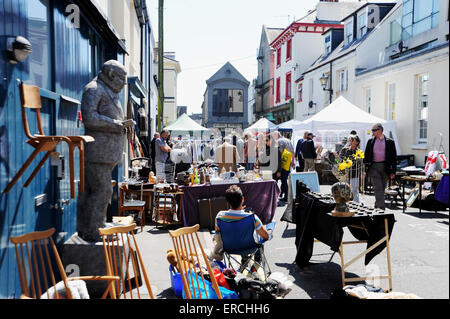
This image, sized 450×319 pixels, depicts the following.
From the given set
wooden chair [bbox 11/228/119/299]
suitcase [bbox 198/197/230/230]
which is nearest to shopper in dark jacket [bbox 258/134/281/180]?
suitcase [bbox 198/197/230/230]

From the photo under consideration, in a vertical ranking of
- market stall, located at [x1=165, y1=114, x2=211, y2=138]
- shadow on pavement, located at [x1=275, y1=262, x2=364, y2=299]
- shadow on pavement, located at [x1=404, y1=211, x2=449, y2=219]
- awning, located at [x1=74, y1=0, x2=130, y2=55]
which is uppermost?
awning, located at [x1=74, y1=0, x2=130, y2=55]

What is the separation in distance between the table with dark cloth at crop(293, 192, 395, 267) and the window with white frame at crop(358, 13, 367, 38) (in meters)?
17.5

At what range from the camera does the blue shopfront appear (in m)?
2.93

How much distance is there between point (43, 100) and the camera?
151 inches

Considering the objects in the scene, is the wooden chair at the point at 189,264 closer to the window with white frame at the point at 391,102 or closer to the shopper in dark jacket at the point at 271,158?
the shopper in dark jacket at the point at 271,158

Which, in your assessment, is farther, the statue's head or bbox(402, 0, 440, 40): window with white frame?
the statue's head

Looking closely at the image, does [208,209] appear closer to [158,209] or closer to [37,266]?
[158,209]

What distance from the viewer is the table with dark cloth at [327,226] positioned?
14.3ft

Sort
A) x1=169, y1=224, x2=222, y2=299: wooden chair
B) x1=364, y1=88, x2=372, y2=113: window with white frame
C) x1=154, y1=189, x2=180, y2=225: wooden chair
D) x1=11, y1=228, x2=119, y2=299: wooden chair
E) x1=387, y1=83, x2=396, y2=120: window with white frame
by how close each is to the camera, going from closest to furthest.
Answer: x1=11, y1=228, x2=119, y2=299: wooden chair → x1=169, y1=224, x2=222, y2=299: wooden chair → x1=154, y1=189, x2=180, y2=225: wooden chair → x1=387, y1=83, x2=396, y2=120: window with white frame → x1=364, y1=88, x2=372, y2=113: window with white frame

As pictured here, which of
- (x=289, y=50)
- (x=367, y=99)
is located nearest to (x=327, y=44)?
(x=289, y=50)

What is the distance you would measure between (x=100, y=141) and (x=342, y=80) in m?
18.8

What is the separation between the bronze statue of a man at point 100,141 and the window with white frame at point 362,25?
18902 millimetres

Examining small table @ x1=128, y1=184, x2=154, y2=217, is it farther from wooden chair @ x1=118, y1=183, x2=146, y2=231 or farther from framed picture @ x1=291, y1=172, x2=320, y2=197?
framed picture @ x1=291, y1=172, x2=320, y2=197

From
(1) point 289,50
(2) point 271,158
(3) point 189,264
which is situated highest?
(1) point 289,50
